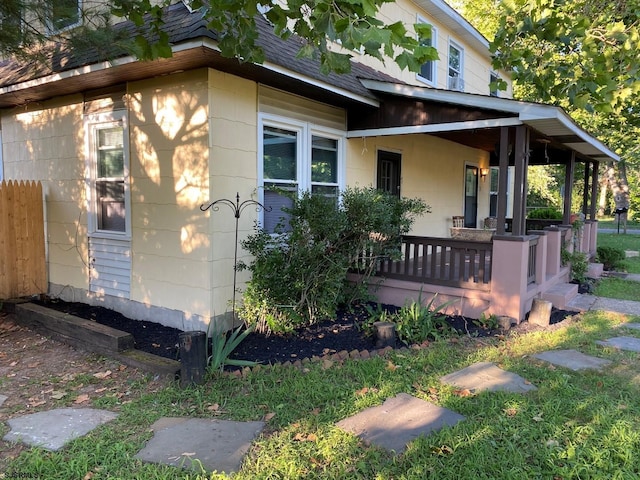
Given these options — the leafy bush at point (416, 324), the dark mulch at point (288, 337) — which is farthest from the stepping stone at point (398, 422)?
the leafy bush at point (416, 324)

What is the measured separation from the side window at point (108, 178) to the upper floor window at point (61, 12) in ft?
4.55

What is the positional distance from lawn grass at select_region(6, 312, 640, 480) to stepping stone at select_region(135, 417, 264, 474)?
8 centimetres

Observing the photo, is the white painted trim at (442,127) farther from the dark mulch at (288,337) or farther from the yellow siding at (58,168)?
the yellow siding at (58,168)

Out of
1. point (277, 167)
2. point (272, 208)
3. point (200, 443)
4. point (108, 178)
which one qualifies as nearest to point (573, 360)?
point (200, 443)

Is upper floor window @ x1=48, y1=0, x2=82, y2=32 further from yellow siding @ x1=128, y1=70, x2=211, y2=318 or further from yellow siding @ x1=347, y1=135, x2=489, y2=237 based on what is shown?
yellow siding @ x1=347, y1=135, x2=489, y2=237

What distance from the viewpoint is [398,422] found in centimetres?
322

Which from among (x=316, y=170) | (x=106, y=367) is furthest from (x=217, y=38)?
(x=106, y=367)

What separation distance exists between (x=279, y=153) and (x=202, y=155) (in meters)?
1.33

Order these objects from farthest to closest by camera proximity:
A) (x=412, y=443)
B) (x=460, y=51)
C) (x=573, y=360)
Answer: (x=460, y=51) < (x=573, y=360) < (x=412, y=443)

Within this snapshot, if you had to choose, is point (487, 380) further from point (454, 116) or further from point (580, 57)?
point (580, 57)

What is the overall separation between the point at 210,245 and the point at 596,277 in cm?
814

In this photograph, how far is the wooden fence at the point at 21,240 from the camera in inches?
266

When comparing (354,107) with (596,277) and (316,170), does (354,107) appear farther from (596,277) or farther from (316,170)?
(596,277)

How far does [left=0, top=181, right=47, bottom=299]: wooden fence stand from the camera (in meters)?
6.75
